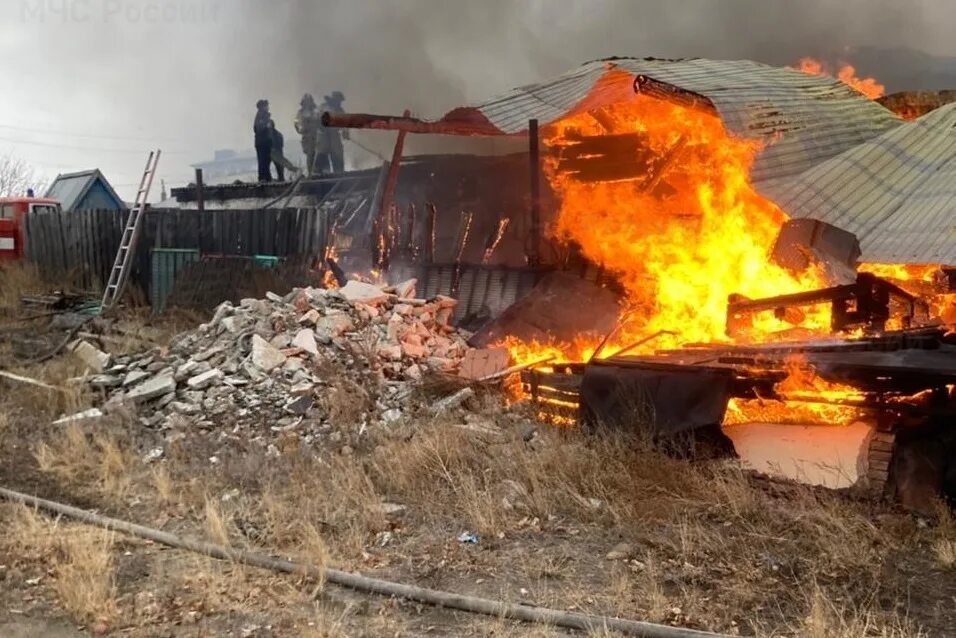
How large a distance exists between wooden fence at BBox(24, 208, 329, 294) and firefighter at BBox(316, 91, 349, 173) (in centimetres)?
553

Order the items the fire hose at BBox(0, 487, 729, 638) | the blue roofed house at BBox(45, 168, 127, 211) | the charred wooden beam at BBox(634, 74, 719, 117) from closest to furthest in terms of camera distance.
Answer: the fire hose at BBox(0, 487, 729, 638), the charred wooden beam at BBox(634, 74, 719, 117), the blue roofed house at BBox(45, 168, 127, 211)

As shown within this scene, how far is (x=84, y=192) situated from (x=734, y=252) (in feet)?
65.8

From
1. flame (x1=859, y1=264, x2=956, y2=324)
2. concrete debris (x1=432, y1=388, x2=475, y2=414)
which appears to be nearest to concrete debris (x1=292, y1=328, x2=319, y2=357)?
concrete debris (x1=432, y1=388, x2=475, y2=414)

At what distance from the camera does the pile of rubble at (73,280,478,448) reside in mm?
7691

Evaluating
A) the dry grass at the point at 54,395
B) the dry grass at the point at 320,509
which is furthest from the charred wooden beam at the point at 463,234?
the dry grass at the point at 320,509

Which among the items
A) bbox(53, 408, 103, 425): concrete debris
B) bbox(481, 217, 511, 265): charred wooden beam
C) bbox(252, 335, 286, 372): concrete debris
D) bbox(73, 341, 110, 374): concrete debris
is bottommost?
bbox(53, 408, 103, 425): concrete debris

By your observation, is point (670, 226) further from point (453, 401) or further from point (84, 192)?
point (84, 192)

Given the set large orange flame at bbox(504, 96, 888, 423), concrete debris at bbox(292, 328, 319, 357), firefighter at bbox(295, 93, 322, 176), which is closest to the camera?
large orange flame at bbox(504, 96, 888, 423)

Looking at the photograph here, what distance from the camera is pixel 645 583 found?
428cm

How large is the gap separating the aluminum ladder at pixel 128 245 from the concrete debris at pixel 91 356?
3.45m

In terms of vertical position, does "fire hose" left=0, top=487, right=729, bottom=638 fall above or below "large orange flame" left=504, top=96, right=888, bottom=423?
below

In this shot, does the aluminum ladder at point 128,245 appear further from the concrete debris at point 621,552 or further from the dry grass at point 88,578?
the concrete debris at point 621,552

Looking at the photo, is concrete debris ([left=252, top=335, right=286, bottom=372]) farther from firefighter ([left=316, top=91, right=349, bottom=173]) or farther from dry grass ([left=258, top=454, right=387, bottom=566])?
firefighter ([left=316, top=91, right=349, bottom=173])

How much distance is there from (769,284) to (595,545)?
167 inches
